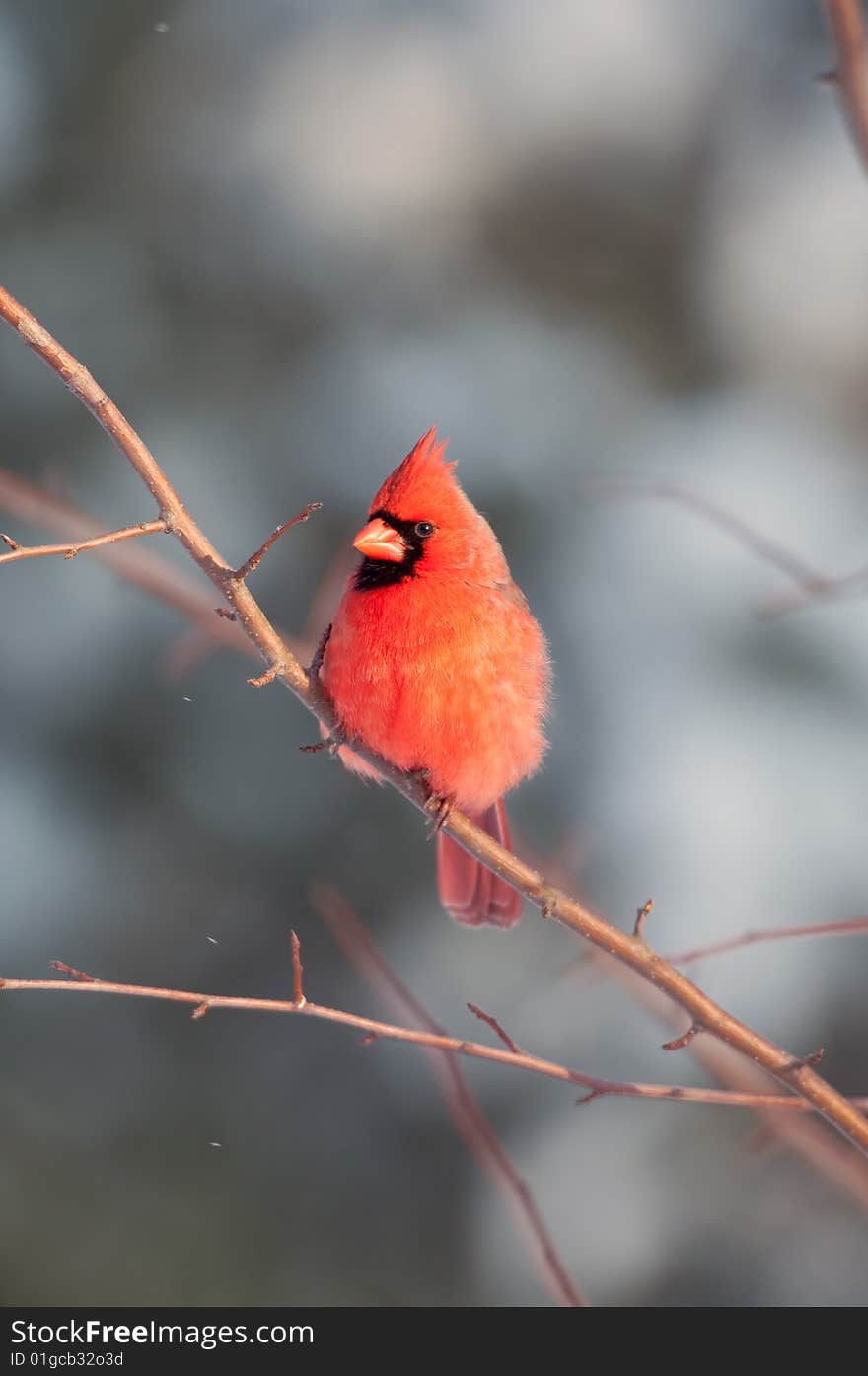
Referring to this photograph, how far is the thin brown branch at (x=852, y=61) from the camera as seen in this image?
103 centimetres

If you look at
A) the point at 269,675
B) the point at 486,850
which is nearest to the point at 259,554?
the point at 269,675

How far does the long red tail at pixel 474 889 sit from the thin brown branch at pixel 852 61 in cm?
159

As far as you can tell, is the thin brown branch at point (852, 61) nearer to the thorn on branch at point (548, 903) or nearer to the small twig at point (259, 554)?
the small twig at point (259, 554)

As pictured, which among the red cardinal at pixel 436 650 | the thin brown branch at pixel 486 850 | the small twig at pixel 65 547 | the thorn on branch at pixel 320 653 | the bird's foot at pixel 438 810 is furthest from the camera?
the thorn on branch at pixel 320 653

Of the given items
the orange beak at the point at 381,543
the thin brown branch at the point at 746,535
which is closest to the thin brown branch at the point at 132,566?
the orange beak at the point at 381,543

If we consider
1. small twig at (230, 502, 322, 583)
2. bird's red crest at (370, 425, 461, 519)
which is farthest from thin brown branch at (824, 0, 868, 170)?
bird's red crest at (370, 425, 461, 519)

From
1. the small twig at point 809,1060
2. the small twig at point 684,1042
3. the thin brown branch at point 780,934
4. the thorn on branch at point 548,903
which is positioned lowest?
the small twig at point 809,1060

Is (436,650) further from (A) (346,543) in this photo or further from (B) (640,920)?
(A) (346,543)

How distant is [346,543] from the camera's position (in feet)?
11.4

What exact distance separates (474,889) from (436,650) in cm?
61

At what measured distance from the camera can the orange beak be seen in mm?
2129

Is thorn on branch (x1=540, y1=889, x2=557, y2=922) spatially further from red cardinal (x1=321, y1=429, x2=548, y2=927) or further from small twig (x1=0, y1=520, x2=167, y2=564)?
small twig (x1=0, y1=520, x2=167, y2=564)
